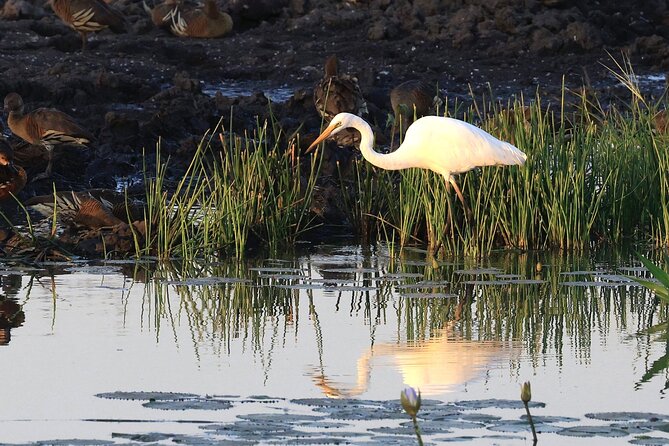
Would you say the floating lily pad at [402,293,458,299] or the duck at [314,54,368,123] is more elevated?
the duck at [314,54,368,123]

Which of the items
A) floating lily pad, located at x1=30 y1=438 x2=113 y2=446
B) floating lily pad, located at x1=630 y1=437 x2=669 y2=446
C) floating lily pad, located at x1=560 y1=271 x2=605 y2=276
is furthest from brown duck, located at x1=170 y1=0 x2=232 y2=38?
floating lily pad, located at x1=630 y1=437 x2=669 y2=446

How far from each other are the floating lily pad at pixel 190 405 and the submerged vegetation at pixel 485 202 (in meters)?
4.45

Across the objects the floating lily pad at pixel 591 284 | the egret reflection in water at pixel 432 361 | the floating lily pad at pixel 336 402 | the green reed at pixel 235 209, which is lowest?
the floating lily pad at pixel 336 402

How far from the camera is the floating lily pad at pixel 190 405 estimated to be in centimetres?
636

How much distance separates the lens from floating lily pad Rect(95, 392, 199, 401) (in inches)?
257

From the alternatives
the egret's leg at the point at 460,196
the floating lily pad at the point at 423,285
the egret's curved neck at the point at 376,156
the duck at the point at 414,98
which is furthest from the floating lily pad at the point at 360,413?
the duck at the point at 414,98

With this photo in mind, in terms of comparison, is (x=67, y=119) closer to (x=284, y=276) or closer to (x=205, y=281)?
(x=284, y=276)

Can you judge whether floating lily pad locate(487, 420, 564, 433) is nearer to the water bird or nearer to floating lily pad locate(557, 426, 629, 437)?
floating lily pad locate(557, 426, 629, 437)

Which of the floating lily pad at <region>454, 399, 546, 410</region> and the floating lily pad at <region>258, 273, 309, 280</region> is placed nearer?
the floating lily pad at <region>454, 399, 546, 410</region>

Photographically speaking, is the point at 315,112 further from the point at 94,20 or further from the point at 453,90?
the point at 94,20

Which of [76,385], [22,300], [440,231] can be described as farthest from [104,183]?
[76,385]

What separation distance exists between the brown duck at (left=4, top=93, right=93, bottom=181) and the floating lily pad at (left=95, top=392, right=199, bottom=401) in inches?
353

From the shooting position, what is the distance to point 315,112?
1764 cm

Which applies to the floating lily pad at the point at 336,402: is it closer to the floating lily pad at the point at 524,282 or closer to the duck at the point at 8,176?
the floating lily pad at the point at 524,282
